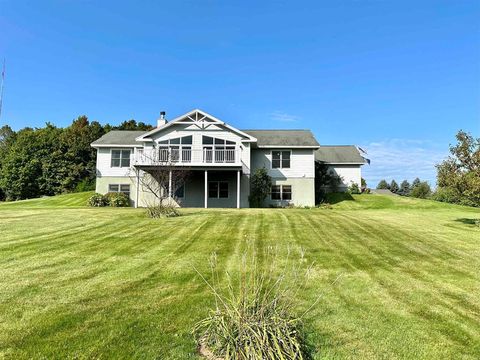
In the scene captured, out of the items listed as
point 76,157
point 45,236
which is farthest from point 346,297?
point 76,157

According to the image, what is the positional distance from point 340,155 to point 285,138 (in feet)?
26.1

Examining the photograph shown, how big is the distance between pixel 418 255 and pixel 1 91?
15.2m

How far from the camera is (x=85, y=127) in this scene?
48.8 meters

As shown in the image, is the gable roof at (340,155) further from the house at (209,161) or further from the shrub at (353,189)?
the house at (209,161)

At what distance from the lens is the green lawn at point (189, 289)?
4242 mm

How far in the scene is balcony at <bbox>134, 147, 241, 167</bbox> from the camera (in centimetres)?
2349

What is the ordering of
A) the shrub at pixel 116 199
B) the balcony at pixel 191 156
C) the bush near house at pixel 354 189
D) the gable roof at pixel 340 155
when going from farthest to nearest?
the gable roof at pixel 340 155, the bush near house at pixel 354 189, the shrub at pixel 116 199, the balcony at pixel 191 156

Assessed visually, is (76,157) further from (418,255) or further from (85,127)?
(418,255)

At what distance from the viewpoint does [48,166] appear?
139 ft

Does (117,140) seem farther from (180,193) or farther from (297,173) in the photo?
(297,173)

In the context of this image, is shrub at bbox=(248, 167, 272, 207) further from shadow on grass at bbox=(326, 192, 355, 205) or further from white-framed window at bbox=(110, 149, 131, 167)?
white-framed window at bbox=(110, 149, 131, 167)

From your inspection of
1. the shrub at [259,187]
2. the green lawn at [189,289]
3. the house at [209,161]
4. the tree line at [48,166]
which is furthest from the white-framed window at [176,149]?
the tree line at [48,166]

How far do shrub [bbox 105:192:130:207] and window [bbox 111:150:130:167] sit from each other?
2719mm

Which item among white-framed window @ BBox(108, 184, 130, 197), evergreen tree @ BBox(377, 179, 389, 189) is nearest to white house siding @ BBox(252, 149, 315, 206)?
white-framed window @ BBox(108, 184, 130, 197)
